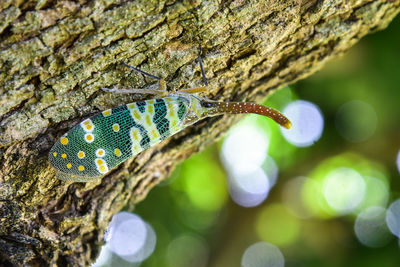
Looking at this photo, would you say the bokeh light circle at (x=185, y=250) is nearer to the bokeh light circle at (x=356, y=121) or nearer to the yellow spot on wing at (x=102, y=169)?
the bokeh light circle at (x=356, y=121)

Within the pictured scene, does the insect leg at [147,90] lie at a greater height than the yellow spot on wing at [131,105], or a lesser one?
greater

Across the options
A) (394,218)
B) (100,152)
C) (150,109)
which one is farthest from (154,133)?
(394,218)

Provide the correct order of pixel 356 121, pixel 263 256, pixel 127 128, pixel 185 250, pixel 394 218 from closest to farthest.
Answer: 1. pixel 127 128
2. pixel 356 121
3. pixel 394 218
4. pixel 263 256
5. pixel 185 250

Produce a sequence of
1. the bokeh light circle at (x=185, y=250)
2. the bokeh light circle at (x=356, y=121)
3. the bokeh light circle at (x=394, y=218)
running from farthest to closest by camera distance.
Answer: the bokeh light circle at (x=185, y=250)
the bokeh light circle at (x=394, y=218)
the bokeh light circle at (x=356, y=121)

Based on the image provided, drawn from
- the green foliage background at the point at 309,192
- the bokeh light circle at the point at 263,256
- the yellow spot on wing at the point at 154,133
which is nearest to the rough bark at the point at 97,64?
the yellow spot on wing at the point at 154,133

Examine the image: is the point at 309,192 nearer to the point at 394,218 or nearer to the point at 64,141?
the point at 394,218

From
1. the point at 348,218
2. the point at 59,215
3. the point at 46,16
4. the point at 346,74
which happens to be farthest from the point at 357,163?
the point at 46,16

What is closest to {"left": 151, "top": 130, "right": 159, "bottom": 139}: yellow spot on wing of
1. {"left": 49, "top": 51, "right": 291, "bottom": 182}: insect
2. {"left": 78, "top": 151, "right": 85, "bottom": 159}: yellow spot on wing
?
{"left": 49, "top": 51, "right": 291, "bottom": 182}: insect

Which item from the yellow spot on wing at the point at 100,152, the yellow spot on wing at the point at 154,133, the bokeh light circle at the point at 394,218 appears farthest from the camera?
the bokeh light circle at the point at 394,218
